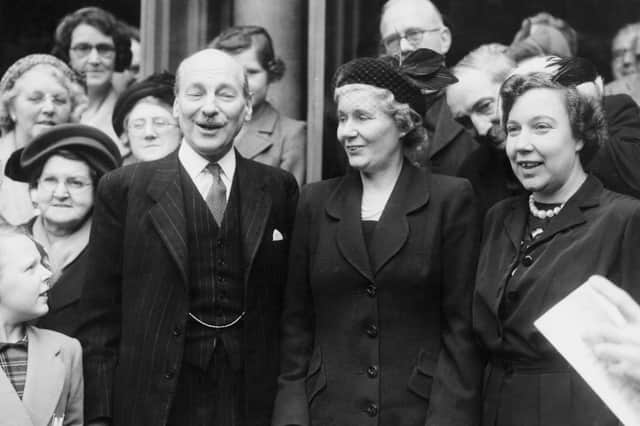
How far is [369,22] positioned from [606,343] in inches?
133

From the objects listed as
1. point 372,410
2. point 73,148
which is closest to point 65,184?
point 73,148

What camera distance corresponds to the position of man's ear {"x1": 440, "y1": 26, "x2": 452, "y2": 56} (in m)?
5.67

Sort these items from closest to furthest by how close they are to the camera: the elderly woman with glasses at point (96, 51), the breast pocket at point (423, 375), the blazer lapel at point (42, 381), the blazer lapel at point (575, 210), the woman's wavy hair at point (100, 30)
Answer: the blazer lapel at point (575, 210), the breast pocket at point (423, 375), the blazer lapel at point (42, 381), the elderly woman with glasses at point (96, 51), the woman's wavy hair at point (100, 30)

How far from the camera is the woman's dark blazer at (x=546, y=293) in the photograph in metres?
3.79

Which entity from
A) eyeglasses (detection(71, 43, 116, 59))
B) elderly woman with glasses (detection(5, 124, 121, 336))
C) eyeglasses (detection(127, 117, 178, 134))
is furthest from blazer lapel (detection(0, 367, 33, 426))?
eyeglasses (detection(71, 43, 116, 59))

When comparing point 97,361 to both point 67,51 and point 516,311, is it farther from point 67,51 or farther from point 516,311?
point 67,51

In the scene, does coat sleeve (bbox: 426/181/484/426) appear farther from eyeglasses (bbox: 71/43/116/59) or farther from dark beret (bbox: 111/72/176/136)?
eyeglasses (bbox: 71/43/116/59)

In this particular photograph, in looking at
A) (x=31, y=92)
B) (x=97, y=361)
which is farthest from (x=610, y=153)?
(x=31, y=92)

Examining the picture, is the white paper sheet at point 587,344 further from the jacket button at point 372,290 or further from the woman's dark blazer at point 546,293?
the jacket button at point 372,290

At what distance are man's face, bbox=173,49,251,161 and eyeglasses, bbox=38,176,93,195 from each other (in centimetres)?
93

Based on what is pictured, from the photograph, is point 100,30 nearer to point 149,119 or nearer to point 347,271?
point 149,119

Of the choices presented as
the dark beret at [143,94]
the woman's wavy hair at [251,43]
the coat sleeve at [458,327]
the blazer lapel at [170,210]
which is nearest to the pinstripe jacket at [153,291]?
the blazer lapel at [170,210]

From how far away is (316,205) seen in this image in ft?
14.3

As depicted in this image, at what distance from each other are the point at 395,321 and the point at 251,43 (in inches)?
88.5
